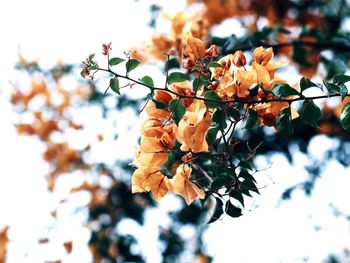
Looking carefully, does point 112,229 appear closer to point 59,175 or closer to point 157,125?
point 59,175

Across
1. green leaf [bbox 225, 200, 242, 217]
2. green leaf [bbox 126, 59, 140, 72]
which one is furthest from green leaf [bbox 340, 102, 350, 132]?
green leaf [bbox 126, 59, 140, 72]

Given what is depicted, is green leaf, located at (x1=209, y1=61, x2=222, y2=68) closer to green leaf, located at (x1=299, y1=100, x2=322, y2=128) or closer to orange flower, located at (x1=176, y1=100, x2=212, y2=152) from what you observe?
orange flower, located at (x1=176, y1=100, x2=212, y2=152)

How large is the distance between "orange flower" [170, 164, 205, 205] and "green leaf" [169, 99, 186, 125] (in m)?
0.13

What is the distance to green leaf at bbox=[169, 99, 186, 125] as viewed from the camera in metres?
0.76

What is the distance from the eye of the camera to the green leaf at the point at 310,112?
2.64 feet

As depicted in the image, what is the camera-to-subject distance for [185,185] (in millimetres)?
882

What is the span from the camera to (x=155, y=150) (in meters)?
0.86

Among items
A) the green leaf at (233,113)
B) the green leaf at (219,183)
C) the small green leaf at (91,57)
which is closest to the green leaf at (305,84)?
the green leaf at (233,113)

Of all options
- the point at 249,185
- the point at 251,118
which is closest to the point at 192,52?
the point at 251,118

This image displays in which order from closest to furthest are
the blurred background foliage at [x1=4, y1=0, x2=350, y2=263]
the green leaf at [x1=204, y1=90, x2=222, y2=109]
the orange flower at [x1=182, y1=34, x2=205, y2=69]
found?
the green leaf at [x1=204, y1=90, x2=222, y2=109] → the orange flower at [x1=182, y1=34, x2=205, y2=69] → the blurred background foliage at [x1=4, y1=0, x2=350, y2=263]

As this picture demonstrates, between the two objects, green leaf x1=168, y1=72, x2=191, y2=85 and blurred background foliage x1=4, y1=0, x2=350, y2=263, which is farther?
blurred background foliage x1=4, y1=0, x2=350, y2=263

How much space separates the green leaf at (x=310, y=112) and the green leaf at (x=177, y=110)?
0.73ft

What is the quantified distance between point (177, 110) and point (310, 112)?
→ 24cm

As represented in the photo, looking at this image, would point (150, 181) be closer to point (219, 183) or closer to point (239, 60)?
point (219, 183)
